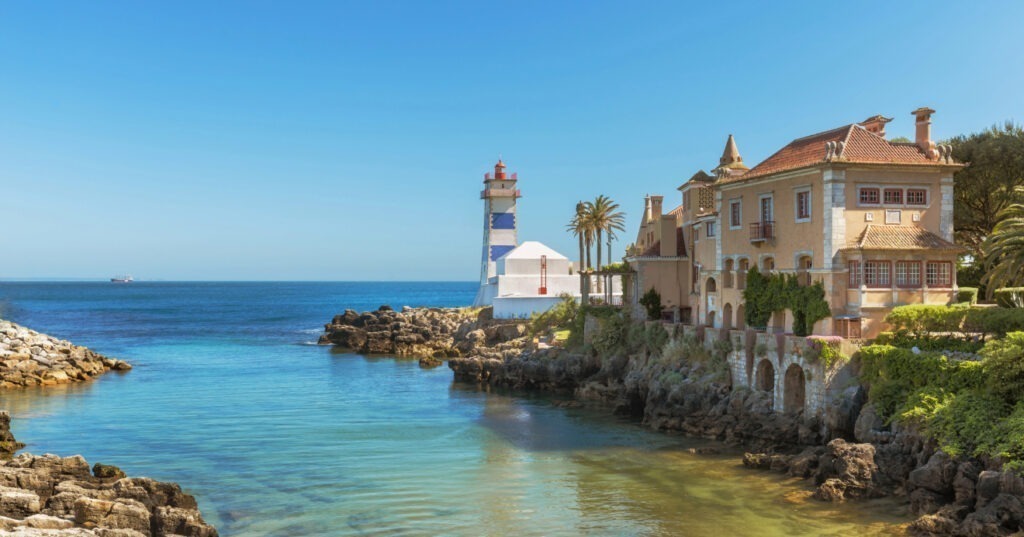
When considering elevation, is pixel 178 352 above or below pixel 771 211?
below

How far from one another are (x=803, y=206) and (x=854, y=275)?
393 centimetres

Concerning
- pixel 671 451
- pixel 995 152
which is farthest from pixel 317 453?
pixel 995 152

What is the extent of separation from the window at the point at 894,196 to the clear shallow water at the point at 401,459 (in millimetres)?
13525

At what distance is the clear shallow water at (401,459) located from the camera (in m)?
25.3

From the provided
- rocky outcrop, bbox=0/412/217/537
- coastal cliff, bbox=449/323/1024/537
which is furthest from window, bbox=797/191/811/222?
rocky outcrop, bbox=0/412/217/537

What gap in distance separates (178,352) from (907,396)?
209ft

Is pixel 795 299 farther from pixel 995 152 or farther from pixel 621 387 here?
pixel 995 152

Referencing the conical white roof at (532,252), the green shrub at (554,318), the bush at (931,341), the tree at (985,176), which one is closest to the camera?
the bush at (931,341)

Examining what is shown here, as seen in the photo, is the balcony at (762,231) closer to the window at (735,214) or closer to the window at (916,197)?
the window at (735,214)

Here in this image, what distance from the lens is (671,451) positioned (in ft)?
112

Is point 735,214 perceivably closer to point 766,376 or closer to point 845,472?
point 766,376

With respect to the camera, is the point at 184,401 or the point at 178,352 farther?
the point at 178,352

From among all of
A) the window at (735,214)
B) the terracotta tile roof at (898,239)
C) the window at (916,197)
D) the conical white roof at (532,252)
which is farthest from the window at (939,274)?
the conical white roof at (532,252)

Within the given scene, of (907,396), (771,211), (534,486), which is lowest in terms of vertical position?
(534,486)
